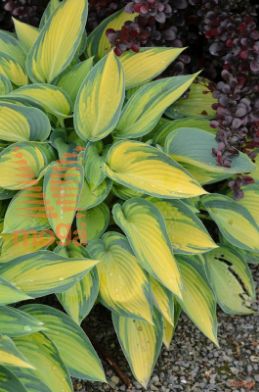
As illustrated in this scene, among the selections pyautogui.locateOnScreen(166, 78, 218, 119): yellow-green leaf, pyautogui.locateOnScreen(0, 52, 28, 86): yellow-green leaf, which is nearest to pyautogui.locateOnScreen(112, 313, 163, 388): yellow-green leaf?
pyautogui.locateOnScreen(166, 78, 218, 119): yellow-green leaf

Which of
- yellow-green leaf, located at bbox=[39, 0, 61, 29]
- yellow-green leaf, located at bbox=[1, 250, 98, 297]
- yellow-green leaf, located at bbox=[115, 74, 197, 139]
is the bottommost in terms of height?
yellow-green leaf, located at bbox=[1, 250, 98, 297]

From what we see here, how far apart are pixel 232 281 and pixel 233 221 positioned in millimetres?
208

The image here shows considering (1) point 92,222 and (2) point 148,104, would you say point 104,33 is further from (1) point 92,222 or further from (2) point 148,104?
(1) point 92,222

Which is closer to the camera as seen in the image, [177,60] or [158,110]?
[158,110]

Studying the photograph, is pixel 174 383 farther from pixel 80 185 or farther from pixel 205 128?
pixel 205 128

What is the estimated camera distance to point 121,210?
6.49 feet

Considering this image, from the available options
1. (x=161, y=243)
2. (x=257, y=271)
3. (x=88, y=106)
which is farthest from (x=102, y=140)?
(x=257, y=271)

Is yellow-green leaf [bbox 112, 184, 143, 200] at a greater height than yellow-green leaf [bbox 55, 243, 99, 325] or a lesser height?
greater

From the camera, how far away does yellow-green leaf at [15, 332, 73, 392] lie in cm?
179

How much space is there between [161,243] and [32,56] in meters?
0.76

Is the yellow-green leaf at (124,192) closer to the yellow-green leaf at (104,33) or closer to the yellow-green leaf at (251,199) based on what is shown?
the yellow-green leaf at (251,199)

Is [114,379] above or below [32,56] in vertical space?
below

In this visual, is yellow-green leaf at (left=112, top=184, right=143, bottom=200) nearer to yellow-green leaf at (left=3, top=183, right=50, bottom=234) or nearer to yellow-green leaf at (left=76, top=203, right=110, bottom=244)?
yellow-green leaf at (left=76, top=203, right=110, bottom=244)

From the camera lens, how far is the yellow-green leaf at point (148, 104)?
2.06m
